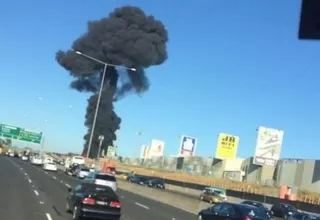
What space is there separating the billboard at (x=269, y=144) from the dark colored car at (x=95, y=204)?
69.5 m

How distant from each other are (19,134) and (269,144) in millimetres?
43399

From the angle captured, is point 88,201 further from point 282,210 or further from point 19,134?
point 19,134

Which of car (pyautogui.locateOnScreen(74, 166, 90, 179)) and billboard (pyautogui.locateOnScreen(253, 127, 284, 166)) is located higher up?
billboard (pyautogui.locateOnScreen(253, 127, 284, 166))

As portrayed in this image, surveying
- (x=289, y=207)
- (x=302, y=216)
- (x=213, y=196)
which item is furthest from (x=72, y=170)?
(x=302, y=216)

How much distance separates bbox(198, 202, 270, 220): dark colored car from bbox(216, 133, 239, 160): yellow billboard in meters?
85.2

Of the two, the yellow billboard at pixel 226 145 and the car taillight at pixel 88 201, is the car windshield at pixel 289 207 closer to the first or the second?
the car taillight at pixel 88 201

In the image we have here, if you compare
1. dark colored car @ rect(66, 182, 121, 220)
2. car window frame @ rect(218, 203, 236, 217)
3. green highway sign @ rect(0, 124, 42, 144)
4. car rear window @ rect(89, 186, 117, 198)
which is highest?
green highway sign @ rect(0, 124, 42, 144)

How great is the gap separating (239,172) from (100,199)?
305ft

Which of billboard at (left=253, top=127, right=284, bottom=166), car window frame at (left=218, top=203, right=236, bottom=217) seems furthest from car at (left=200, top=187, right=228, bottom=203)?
billboard at (left=253, top=127, right=284, bottom=166)

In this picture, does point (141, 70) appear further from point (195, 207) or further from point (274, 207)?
A: point (195, 207)

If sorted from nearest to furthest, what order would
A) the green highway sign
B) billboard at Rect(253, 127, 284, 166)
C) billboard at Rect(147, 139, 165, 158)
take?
billboard at Rect(253, 127, 284, 166)
the green highway sign
billboard at Rect(147, 139, 165, 158)

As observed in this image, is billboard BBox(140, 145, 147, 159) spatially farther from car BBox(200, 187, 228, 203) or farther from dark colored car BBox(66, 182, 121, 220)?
dark colored car BBox(66, 182, 121, 220)

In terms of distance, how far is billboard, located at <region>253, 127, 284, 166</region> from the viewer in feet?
288

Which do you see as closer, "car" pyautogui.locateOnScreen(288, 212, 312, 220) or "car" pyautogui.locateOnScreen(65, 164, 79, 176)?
"car" pyautogui.locateOnScreen(288, 212, 312, 220)
